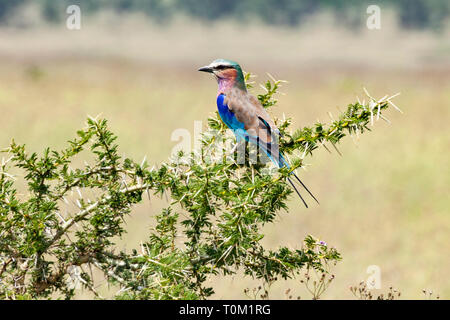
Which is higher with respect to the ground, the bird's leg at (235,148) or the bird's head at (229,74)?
the bird's head at (229,74)

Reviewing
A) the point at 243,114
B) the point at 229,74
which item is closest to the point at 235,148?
the point at 243,114

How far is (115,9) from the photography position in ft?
87.3

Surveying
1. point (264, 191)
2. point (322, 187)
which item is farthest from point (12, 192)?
point (322, 187)

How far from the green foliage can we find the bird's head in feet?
2.76

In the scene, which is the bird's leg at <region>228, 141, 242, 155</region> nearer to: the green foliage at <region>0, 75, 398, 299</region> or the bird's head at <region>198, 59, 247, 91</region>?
the green foliage at <region>0, 75, 398, 299</region>

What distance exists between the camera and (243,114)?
13.7 feet

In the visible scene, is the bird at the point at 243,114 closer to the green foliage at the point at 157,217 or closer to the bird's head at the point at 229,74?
the bird's head at the point at 229,74

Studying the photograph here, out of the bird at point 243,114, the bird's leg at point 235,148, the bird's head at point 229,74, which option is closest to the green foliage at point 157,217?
the bird's leg at point 235,148

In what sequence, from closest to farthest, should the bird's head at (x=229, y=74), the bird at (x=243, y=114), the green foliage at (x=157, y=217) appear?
the green foliage at (x=157, y=217)
the bird at (x=243, y=114)
the bird's head at (x=229, y=74)

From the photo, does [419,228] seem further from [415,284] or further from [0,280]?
[0,280]

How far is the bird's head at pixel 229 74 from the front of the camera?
441 cm

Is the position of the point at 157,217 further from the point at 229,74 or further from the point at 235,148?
the point at 229,74

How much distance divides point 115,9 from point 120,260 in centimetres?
2418

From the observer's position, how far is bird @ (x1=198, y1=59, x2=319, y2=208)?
3.85m
